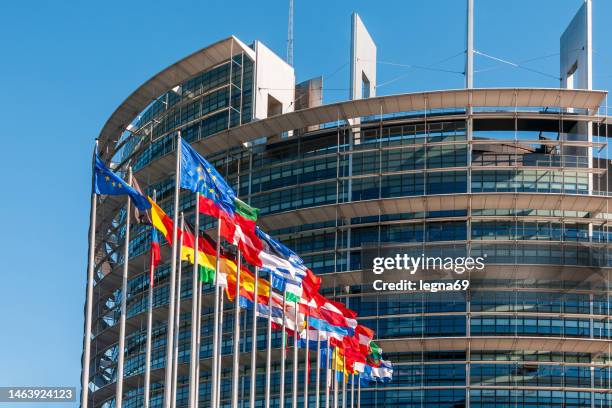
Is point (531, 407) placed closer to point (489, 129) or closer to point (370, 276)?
point (370, 276)

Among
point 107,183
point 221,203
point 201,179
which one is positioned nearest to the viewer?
point 107,183

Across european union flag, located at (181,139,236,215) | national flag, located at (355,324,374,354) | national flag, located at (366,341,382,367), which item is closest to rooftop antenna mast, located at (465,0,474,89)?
national flag, located at (366,341,382,367)

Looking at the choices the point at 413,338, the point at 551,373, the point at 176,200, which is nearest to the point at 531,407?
the point at 551,373

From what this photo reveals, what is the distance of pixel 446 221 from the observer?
8862 centimetres

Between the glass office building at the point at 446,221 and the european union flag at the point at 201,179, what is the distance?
4122 cm

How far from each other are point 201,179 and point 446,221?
4422 cm

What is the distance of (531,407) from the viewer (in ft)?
278

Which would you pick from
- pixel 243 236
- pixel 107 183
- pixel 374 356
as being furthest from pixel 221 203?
pixel 374 356

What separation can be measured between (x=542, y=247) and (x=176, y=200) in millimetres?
47267

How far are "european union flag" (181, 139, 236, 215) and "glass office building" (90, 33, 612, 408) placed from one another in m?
41.2

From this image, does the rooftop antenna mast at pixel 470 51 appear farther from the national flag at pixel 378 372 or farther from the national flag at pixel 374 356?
the national flag at pixel 374 356

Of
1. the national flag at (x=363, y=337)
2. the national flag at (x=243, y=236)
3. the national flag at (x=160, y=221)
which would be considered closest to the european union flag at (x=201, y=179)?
the national flag at (x=243, y=236)

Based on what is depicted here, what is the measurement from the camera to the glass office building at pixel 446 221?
85750mm

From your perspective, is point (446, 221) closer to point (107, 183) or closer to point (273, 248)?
point (273, 248)
